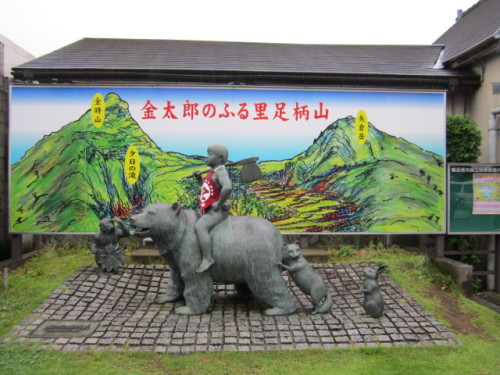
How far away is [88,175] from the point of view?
7773 millimetres

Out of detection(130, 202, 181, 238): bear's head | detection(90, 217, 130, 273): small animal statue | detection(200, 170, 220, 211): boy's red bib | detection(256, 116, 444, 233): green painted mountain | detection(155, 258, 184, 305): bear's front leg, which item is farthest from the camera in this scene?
detection(256, 116, 444, 233): green painted mountain

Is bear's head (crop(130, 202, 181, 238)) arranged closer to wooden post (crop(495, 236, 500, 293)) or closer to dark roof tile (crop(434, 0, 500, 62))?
wooden post (crop(495, 236, 500, 293))

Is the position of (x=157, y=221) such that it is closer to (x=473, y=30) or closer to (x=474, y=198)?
(x=474, y=198)

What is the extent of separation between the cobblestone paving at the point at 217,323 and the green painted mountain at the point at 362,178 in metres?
1.69

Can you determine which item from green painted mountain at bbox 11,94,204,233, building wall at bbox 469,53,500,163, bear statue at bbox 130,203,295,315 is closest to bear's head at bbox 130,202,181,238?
bear statue at bbox 130,203,295,315

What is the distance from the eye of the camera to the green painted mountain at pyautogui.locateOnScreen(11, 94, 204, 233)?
25.2ft

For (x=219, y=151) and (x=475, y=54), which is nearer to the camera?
(x=219, y=151)

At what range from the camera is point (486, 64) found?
8750 millimetres

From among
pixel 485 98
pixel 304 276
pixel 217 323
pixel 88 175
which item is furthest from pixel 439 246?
pixel 88 175

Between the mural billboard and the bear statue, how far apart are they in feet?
8.47

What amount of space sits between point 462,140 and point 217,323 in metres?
6.17

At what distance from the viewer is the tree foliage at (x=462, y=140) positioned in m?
8.06

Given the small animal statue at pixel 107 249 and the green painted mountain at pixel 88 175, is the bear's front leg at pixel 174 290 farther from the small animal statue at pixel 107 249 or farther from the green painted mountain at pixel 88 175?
the green painted mountain at pixel 88 175

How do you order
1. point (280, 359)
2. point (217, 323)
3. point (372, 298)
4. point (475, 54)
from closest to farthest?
point (280, 359) → point (217, 323) → point (372, 298) → point (475, 54)
